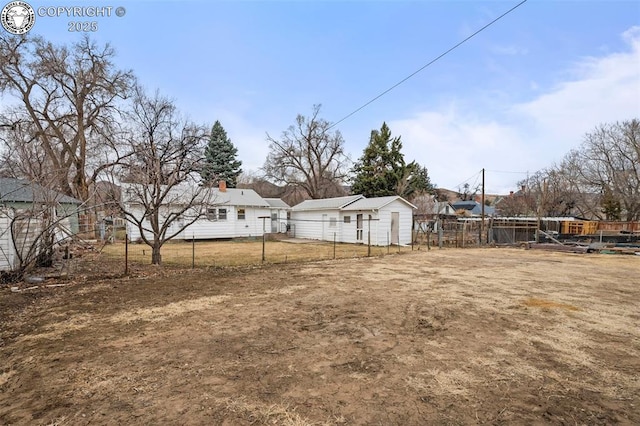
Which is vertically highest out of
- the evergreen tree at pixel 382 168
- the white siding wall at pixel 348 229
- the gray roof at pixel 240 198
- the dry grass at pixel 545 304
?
the evergreen tree at pixel 382 168

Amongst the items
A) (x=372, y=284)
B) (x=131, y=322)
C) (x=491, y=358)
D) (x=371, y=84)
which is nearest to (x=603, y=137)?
(x=371, y=84)

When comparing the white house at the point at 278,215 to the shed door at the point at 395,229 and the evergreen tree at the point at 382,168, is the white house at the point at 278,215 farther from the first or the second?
the shed door at the point at 395,229

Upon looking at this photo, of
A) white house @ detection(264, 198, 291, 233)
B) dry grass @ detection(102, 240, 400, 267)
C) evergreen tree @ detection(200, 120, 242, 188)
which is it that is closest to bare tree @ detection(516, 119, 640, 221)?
dry grass @ detection(102, 240, 400, 267)

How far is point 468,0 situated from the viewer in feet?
30.5

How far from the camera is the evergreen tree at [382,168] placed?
99.3ft

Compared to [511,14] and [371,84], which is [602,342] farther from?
[371,84]

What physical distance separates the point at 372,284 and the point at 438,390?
4865 millimetres

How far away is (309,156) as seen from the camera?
3666 cm

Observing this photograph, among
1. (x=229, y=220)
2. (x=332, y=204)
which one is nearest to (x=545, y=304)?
(x=332, y=204)

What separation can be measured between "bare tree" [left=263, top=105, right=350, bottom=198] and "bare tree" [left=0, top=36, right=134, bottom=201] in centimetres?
1631

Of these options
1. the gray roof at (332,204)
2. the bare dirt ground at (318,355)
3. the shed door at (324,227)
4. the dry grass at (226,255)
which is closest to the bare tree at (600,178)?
the gray roof at (332,204)

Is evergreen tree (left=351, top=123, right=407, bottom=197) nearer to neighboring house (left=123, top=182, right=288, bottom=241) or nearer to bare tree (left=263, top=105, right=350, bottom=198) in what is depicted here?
bare tree (left=263, top=105, right=350, bottom=198)

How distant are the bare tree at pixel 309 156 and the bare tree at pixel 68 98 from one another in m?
16.3

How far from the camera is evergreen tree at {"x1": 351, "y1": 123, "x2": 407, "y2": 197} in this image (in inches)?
1192
